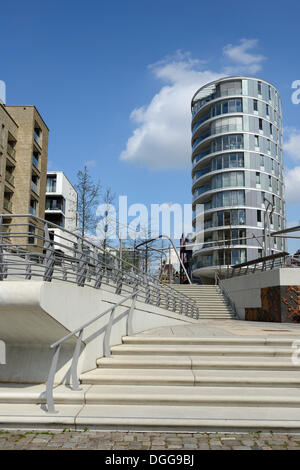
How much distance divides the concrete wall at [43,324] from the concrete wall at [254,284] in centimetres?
1071

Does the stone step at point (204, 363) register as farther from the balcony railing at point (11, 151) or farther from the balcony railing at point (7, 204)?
the balcony railing at point (11, 151)

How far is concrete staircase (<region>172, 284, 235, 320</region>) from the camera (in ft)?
72.4

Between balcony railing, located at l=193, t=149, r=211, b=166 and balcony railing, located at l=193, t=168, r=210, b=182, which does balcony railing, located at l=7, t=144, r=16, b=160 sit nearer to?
balcony railing, located at l=193, t=168, r=210, b=182

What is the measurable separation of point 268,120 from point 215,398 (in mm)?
60778

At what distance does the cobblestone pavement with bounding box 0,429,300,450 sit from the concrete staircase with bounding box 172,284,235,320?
16595mm

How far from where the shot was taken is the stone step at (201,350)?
27.3 feet

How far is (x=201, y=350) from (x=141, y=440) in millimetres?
3514

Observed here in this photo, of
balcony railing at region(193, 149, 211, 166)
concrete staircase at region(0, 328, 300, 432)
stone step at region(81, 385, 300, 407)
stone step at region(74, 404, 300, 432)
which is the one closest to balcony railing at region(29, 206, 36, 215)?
balcony railing at region(193, 149, 211, 166)

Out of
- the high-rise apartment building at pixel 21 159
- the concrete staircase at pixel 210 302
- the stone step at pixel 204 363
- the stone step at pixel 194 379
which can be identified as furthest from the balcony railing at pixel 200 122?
the stone step at pixel 194 379

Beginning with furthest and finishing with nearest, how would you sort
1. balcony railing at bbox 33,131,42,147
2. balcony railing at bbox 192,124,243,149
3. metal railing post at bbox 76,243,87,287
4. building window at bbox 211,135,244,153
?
balcony railing at bbox 192,124,243,149, building window at bbox 211,135,244,153, balcony railing at bbox 33,131,42,147, metal railing post at bbox 76,243,87,287

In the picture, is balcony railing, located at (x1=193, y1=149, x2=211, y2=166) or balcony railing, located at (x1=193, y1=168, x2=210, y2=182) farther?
balcony railing, located at (x1=193, y1=149, x2=211, y2=166)

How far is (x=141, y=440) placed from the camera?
5.11 m

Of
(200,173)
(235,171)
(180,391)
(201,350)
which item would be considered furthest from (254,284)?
(200,173)
